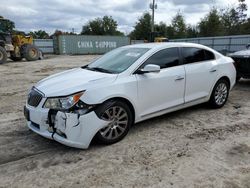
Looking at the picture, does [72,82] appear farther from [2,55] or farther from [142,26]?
[142,26]

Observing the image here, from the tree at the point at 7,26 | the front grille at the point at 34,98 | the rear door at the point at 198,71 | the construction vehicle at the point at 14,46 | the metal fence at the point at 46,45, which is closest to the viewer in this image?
the front grille at the point at 34,98

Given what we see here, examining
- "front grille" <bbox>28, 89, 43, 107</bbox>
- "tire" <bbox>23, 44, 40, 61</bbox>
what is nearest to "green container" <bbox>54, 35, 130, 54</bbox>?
"tire" <bbox>23, 44, 40, 61</bbox>

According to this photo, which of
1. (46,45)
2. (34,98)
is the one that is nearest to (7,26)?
(46,45)

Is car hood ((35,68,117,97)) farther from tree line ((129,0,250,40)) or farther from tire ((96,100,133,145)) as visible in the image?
tree line ((129,0,250,40))

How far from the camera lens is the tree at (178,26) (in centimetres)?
5190

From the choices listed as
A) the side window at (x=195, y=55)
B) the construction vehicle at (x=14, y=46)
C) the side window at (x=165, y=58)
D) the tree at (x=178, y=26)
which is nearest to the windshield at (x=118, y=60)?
the side window at (x=165, y=58)

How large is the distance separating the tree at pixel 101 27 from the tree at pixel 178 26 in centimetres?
2075

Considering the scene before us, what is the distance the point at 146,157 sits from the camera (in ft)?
11.6

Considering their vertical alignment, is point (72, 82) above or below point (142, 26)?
below

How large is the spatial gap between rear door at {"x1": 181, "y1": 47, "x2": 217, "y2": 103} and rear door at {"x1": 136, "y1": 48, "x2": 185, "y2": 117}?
178mm

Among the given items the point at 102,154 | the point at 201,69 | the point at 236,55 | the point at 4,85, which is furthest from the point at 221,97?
the point at 4,85

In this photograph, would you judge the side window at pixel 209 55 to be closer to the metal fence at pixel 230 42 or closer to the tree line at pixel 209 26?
the metal fence at pixel 230 42

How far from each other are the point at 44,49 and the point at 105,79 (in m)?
29.8

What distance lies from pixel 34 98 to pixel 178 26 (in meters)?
52.7
